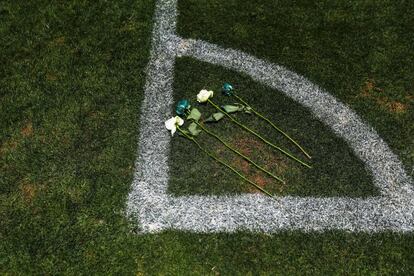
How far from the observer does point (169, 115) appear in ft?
13.3

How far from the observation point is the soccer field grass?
10.9 ft

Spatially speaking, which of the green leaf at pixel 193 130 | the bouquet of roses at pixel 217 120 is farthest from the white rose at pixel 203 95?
the green leaf at pixel 193 130

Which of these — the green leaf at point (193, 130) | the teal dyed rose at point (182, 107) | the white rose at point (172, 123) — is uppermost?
the teal dyed rose at point (182, 107)

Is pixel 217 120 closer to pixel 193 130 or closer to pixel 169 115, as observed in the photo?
pixel 193 130

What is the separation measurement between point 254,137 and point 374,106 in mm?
1039

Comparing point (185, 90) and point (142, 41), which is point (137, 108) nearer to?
point (185, 90)

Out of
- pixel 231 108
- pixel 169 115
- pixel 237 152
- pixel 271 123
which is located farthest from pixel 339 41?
pixel 169 115

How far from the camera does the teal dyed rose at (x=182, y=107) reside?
381 centimetres

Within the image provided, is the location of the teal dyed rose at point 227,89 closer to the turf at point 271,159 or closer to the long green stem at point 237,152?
the turf at point 271,159

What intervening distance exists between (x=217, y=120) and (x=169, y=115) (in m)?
0.41

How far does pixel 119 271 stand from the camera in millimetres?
3232

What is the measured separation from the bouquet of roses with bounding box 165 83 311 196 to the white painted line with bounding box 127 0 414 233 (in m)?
0.16

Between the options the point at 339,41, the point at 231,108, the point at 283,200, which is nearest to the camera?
the point at 283,200

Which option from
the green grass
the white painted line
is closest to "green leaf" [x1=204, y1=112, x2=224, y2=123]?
the white painted line
